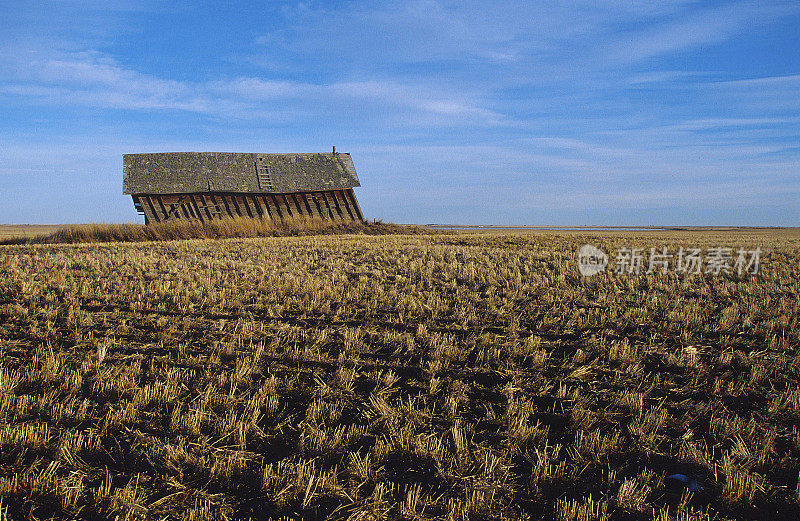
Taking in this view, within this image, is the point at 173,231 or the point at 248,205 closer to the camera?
the point at 173,231

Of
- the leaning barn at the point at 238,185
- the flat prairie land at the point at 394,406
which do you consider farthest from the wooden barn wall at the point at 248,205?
the flat prairie land at the point at 394,406

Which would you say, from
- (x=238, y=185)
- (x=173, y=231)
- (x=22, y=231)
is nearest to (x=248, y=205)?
(x=238, y=185)

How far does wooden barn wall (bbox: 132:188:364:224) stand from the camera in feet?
102

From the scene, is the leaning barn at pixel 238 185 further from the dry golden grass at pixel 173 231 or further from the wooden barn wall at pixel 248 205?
the dry golden grass at pixel 173 231

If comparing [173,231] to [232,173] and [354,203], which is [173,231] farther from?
[354,203]

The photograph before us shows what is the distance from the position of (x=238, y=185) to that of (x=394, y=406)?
30.5 m

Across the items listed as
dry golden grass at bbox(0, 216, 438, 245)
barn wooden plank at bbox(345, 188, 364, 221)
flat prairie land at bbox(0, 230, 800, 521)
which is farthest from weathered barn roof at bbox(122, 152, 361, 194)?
flat prairie land at bbox(0, 230, 800, 521)

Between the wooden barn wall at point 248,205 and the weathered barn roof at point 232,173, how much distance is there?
0.49 meters

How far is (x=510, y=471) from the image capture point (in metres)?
3.51

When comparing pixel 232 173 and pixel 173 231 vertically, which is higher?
pixel 232 173

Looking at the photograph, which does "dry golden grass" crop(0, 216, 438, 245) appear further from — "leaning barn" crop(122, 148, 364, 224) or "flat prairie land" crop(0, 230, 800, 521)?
"flat prairie land" crop(0, 230, 800, 521)

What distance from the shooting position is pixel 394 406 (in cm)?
441

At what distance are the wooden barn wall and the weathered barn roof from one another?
49 centimetres

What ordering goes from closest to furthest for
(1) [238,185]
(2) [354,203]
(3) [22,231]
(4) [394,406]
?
(4) [394,406] < (1) [238,185] < (2) [354,203] < (3) [22,231]
